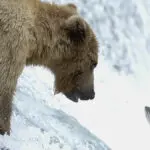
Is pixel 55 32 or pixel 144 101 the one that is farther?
pixel 144 101

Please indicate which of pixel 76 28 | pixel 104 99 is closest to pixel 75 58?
pixel 76 28

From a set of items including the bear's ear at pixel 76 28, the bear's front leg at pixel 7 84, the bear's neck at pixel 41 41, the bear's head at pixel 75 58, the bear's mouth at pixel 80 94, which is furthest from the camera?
the bear's mouth at pixel 80 94

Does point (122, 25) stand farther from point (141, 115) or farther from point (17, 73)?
point (17, 73)

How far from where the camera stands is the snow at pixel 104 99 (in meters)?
7.28

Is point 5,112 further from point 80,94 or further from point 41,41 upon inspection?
point 80,94

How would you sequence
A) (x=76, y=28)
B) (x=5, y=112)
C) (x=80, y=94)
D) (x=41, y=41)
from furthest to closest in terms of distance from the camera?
(x=80, y=94)
(x=76, y=28)
(x=41, y=41)
(x=5, y=112)

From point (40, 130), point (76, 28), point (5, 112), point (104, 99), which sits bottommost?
point (40, 130)

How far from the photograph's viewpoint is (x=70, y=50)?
6590 mm

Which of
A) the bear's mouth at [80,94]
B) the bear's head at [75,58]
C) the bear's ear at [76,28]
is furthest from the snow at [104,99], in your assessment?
the bear's ear at [76,28]

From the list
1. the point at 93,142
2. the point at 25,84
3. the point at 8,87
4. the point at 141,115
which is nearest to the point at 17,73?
the point at 8,87

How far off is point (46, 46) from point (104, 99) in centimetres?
618

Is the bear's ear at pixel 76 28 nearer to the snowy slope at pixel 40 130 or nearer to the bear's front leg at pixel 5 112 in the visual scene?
the bear's front leg at pixel 5 112

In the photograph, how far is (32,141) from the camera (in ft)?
21.6

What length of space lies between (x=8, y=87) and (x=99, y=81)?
7248 millimetres
